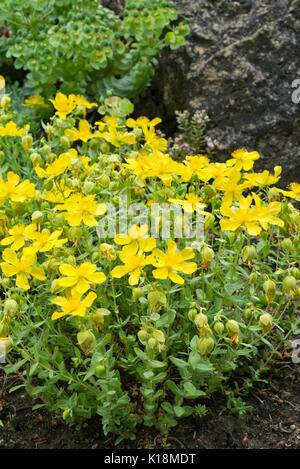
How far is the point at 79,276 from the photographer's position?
1466 mm

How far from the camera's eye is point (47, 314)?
1829 mm

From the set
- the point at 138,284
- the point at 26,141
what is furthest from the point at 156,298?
the point at 26,141

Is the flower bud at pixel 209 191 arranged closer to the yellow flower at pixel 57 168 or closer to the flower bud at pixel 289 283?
the flower bud at pixel 289 283

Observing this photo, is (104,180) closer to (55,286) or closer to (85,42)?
(55,286)

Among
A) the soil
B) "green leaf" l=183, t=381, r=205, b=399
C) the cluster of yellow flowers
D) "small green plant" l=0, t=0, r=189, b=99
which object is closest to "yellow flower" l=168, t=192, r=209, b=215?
the cluster of yellow flowers

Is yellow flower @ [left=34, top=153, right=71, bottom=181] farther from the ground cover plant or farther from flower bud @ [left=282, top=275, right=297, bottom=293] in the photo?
flower bud @ [left=282, top=275, right=297, bottom=293]

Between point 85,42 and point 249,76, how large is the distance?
39.8 inches

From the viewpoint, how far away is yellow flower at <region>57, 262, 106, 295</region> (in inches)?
56.8

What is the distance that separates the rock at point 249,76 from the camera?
2980 millimetres

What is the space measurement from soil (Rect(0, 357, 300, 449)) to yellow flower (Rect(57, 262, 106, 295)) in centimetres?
Answer: 71

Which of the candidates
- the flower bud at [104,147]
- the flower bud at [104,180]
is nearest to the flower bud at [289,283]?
the flower bud at [104,180]

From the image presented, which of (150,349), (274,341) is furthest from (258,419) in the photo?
(150,349)
